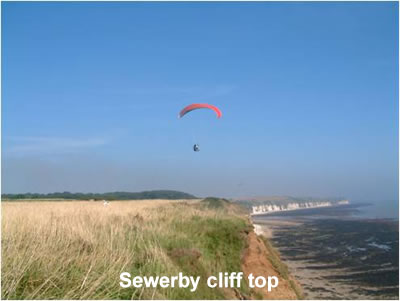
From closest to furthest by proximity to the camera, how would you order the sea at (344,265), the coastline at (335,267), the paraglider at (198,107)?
the paraglider at (198,107) < the coastline at (335,267) < the sea at (344,265)

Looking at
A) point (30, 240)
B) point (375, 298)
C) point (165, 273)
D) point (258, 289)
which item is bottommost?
point (375, 298)

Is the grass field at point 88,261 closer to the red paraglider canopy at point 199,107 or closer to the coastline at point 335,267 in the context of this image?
the red paraglider canopy at point 199,107

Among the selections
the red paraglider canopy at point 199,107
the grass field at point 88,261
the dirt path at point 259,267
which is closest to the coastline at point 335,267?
the dirt path at point 259,267

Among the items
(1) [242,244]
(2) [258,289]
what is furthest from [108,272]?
(1) [242,244]

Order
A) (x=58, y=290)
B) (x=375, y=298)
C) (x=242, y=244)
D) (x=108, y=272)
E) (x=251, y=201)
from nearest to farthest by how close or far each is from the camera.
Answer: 1. (x=58, y=290)
2. (x=108, y=272)
3. (x=242, y=244)
4. (x=375, y=298)
5. (x=251, y=201)

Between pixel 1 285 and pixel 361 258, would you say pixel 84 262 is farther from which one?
pixel 361 258

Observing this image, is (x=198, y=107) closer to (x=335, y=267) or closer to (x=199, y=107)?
(x=199, y=107)

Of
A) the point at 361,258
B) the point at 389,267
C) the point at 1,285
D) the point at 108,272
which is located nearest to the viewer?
the point at 1,285

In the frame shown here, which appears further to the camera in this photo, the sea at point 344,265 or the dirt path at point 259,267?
the sea at point 344,265

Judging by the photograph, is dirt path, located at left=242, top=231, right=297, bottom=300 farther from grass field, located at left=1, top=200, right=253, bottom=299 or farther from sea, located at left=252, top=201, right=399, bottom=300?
sea, located at left=252, top=201, right=399, bottom=300

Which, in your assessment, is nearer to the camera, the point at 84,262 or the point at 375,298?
the point at 84,262

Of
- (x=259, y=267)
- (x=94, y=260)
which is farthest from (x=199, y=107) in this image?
(x=94, y=260)
